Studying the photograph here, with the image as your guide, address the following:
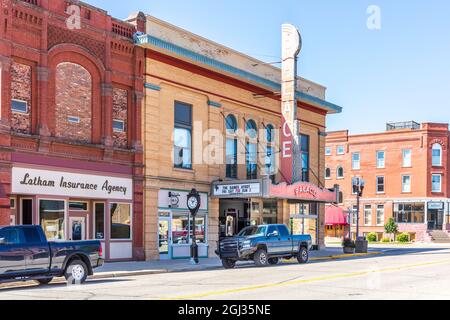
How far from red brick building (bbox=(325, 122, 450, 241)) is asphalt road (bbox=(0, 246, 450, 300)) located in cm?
4637

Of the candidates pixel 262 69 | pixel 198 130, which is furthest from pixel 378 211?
pixel 198 130

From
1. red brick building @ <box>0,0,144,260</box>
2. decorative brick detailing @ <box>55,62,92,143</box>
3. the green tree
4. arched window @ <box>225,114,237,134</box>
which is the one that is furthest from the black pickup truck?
the green tree

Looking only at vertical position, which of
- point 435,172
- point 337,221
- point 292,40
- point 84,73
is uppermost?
point 292,40

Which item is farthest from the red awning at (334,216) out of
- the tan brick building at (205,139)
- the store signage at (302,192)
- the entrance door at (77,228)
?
the entrance door at (77,228)

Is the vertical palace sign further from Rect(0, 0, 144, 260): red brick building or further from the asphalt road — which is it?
the asphalt road

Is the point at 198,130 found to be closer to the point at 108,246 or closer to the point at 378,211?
the point at 108,246

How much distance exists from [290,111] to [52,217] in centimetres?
1632

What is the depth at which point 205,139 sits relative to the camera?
3472cm

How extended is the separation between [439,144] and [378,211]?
31.3ft

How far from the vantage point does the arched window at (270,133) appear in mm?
40219

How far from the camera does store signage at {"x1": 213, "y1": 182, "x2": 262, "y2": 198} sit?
33.2m

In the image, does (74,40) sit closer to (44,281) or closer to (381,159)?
(44,281)

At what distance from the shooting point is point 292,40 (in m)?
38.0

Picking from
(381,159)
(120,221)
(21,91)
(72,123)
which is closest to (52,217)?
(120,221)
